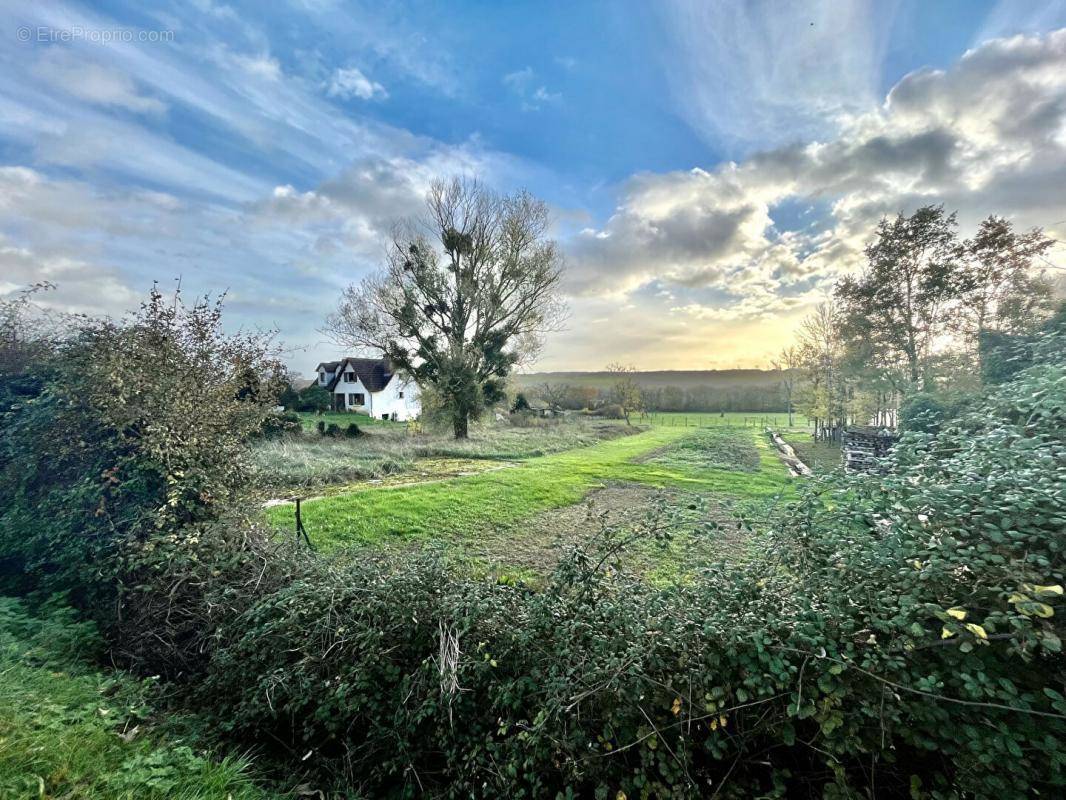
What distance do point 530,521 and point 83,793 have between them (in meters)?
5.96

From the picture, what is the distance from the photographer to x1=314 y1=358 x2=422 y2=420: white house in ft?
116

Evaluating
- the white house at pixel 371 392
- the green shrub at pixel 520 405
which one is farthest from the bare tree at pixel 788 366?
the white house at pixel 371 392

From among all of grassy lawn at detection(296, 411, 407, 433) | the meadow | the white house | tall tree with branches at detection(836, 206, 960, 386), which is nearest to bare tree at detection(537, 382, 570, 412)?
the white house

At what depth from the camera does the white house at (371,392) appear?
116 feet

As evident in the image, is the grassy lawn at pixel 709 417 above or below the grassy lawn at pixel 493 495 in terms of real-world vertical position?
above

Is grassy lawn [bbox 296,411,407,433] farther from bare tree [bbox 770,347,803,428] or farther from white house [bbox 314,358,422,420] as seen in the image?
bare tree [bbox 770,347,803,428]

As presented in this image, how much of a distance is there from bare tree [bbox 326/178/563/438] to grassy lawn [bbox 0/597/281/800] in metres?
16.8

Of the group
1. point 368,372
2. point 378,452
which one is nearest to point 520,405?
point 368,372

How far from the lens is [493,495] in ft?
30.1

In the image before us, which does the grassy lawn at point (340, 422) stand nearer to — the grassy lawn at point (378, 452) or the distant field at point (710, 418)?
the grassy lawn at point (378, 452)

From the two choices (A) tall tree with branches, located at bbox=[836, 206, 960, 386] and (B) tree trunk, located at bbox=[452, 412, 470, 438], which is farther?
(B) tree trunk, located at bbox=[452, 412, 470, 438]

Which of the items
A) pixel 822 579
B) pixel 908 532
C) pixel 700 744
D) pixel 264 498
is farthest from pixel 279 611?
pixel 908 532

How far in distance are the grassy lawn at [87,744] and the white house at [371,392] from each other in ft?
107

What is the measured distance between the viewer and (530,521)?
7316mm
